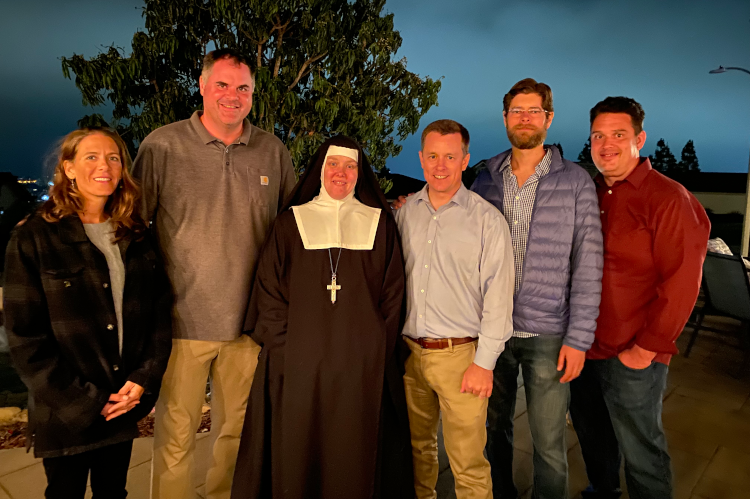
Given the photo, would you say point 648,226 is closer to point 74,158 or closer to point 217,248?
point 217,248

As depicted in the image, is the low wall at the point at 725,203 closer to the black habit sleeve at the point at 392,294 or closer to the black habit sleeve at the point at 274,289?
the black habit sleeve at the point at 392,294

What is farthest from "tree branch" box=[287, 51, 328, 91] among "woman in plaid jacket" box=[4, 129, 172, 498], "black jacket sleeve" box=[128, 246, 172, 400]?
"black jacket sleeve" box=[128, 246, 172, 400]

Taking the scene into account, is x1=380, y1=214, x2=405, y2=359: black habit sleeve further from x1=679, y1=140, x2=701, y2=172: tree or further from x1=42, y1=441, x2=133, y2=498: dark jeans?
x1=679, y1=140, x2=701, y2=172: tree

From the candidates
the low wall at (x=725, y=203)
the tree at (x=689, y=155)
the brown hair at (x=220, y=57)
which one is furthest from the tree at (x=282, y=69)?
the tree at (x=689, y=155)

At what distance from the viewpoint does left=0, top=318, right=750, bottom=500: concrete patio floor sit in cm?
258

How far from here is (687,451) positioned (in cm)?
319

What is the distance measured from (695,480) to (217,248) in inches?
110

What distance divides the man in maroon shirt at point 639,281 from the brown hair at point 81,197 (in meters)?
2.10

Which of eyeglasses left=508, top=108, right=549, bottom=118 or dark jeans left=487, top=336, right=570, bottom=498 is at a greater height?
eyeglasses left=508, top=108, right=549, bottom=118

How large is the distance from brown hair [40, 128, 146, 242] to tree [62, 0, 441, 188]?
6.67ft

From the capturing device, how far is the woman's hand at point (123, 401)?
197 centimetres

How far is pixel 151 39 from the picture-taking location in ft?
12.4

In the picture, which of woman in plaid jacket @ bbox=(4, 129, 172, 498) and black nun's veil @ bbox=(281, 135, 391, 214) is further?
black nun's veil @ bbox=(281, 135, 391, 214)

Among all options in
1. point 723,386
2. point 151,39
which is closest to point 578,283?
point 723,386
